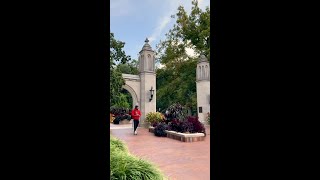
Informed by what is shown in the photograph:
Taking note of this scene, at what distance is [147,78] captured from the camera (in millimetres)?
18875

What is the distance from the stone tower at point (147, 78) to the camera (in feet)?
60.9

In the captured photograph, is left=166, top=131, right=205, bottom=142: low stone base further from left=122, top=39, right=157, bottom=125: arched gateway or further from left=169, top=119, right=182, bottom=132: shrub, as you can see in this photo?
left=122, top=39, right=157, bottom=125: arched gateway

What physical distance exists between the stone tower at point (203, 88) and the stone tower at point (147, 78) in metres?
4.16

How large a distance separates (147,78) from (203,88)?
Answer: 494 cm

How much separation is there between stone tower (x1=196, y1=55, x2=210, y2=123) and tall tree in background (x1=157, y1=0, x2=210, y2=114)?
16.4 feet

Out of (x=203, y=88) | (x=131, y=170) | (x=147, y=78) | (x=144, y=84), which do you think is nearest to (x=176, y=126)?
(x=144, y=84)

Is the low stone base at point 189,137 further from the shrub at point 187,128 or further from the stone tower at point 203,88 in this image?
the stone tower at point 203,88

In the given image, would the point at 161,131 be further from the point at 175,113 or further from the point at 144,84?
the point at 144,84
